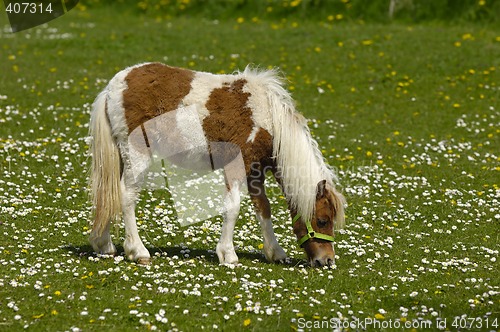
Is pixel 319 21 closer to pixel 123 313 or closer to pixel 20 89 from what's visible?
pixel 20 89

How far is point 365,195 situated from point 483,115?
7272 millimetres

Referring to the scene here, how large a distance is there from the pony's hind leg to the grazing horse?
1.15ft

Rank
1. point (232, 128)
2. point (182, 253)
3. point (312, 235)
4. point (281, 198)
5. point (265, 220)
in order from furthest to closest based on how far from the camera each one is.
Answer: point (281, 198) < point (182, 253) < point (265, 220) < point (232, 128) < point (312, 235)

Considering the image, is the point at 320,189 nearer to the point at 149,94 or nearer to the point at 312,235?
the point at 312,235

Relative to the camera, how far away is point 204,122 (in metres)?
10.2

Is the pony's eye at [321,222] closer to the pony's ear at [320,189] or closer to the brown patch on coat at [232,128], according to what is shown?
the pony's ear at [320,189]

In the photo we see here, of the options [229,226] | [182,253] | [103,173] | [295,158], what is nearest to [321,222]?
[295,158]

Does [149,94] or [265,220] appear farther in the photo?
[265,220]

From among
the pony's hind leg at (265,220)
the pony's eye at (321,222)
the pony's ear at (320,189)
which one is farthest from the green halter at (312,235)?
the pony's hind leg at (265,220)

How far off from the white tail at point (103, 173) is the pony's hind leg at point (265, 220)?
1.98m

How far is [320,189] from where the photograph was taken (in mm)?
10039

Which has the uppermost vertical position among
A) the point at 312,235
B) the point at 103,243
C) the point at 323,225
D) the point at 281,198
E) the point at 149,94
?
the point at 149,94

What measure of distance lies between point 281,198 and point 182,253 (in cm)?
369

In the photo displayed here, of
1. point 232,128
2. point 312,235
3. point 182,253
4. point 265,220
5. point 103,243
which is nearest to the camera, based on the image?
point 312,235
